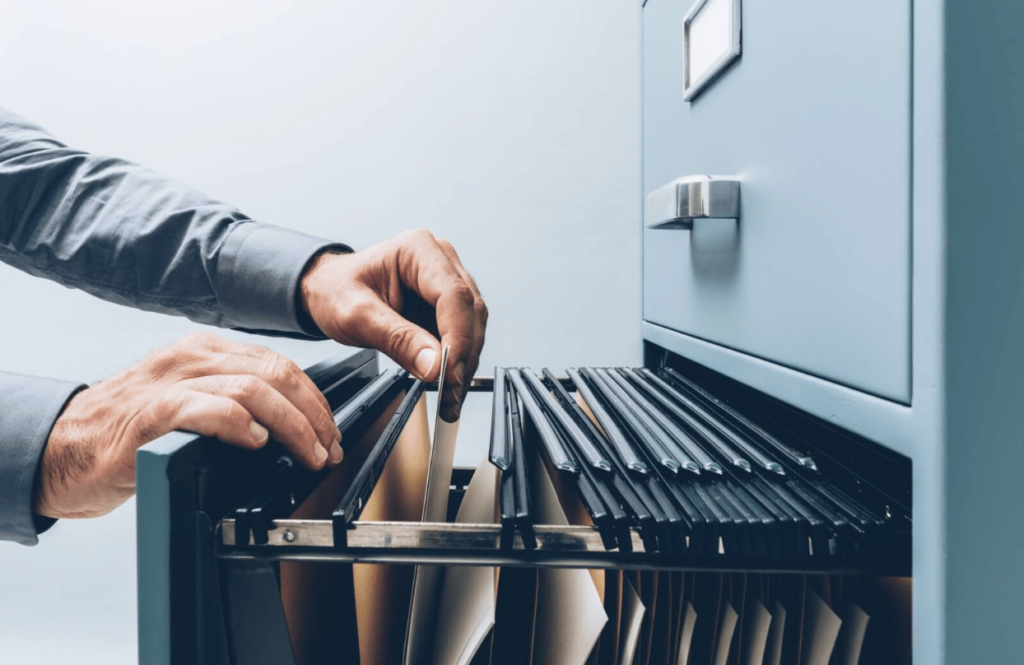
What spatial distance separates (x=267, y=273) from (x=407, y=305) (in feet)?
0.50

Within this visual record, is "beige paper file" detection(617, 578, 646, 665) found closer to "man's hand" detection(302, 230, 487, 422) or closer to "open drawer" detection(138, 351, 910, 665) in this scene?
"open drawer" detection(138, 351, 910, 665)

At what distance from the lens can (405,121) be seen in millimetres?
1381

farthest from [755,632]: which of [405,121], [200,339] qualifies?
[405,121]

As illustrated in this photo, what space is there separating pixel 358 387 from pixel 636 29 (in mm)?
1032

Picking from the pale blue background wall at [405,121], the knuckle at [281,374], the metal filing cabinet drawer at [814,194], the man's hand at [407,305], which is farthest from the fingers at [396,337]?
the pale blue background wall at [405,121]

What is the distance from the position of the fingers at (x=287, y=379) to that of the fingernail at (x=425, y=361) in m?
0.09

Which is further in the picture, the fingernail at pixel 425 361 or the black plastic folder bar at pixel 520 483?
the fingernail at pixel 425 361

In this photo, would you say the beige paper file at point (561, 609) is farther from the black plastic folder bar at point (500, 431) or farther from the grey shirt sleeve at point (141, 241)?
the grey shirt sleeve at point (141, 241)

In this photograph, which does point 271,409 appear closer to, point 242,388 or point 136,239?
point 242,388

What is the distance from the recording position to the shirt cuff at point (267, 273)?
644 millimetres

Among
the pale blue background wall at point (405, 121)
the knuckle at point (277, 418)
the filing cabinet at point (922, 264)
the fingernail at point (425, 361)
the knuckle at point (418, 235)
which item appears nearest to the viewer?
the filing cabinet at point (922, 264)

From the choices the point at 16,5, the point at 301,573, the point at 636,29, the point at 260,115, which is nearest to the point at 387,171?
the point at 260,115

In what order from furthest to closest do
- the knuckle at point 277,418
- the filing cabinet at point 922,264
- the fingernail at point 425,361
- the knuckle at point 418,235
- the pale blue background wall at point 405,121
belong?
1. the pale blue background wall at point 405,121
2. the knuckle at point 418,235
3. the fingernail at point 425,361
4. the knuckle at point 277,418
5. the filing cabinet at point 922,264

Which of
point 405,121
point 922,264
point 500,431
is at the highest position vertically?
point 405,121
